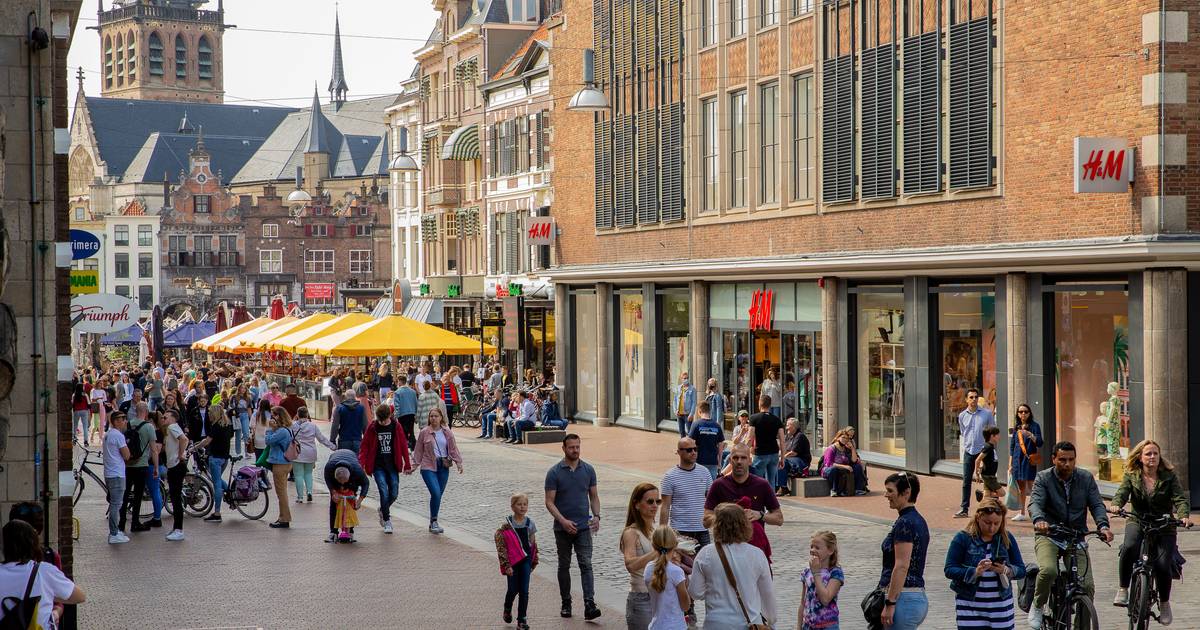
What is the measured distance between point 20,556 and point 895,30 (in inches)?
797

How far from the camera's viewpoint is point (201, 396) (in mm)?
29641

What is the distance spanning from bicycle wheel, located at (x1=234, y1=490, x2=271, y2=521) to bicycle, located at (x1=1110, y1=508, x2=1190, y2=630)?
41.3 feet

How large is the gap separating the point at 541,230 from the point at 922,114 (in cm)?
1769

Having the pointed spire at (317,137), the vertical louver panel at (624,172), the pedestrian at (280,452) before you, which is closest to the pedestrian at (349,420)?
the pedestrian at (280,452)

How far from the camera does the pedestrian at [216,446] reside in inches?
850

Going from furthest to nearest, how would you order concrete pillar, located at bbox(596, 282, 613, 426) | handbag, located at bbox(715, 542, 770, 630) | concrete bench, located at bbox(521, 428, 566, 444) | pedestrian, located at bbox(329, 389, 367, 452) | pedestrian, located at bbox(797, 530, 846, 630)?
concrete pillar, located at bbox(596, 282, 613, 426) → concrete bench, located at bbox(521, 428, 566, 444) → pedestrian, located at bbox(329, 389, 367, 452) → pedestrian, located at bbox(797, 530, 846, 630) → handbag, located at bbox(715, 542, 770, 630)

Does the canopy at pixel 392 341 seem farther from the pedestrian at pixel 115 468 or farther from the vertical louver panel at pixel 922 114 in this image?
the pedestrian at pixel 115 468

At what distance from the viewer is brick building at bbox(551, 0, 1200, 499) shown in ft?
68.9

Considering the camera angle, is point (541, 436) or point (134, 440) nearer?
point (134, 440)

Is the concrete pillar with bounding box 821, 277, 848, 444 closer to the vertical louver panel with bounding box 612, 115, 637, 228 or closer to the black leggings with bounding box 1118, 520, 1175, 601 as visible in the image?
the vertical louver panel with bounding box 612, 115, 637, 228

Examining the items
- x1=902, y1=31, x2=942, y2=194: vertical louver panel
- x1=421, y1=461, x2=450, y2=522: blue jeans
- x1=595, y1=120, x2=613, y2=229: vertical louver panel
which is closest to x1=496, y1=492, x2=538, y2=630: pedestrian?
x1=421, y1=461, x2=450, y2=522: blue jeans

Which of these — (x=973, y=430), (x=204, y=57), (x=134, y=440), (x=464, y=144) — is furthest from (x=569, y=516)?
(x=204, y=57)

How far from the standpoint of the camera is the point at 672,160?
3544 centimetres

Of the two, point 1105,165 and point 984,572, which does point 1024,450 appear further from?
point 984,572
